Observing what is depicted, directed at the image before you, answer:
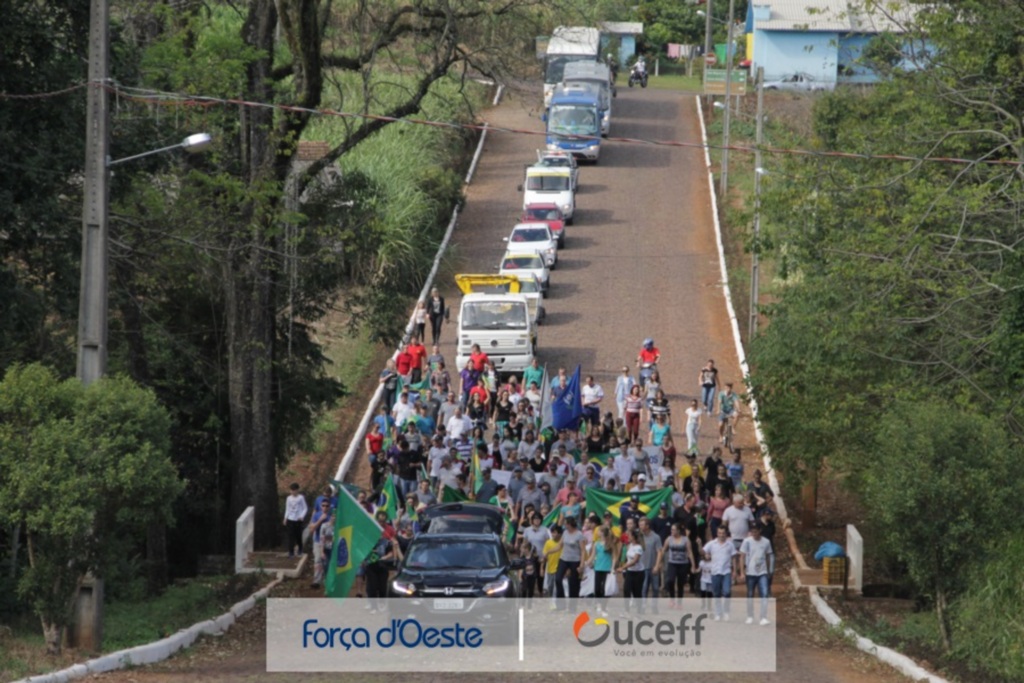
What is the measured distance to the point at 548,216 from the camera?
50.6 metres

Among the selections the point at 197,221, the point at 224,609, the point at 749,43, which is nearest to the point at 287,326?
the point at 197,221

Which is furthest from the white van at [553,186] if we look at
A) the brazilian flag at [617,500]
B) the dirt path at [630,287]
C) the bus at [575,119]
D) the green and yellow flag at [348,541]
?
the green and yellow flag at [348,541]

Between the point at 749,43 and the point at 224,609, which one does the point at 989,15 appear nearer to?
the point at 224,609

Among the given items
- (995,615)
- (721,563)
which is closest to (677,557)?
(721,563)

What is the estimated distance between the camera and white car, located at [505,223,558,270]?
4631 centimetres

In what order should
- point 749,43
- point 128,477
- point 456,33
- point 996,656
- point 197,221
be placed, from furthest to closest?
point 749,43 → point 456,33 → point 197,221 → point 996,656 → point 128,477

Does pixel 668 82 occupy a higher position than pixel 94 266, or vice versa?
pixel 668 82

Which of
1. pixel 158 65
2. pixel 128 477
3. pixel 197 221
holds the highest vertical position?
pixel 158 65

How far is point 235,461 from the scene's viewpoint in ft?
90.7

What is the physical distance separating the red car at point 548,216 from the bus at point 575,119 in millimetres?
8969

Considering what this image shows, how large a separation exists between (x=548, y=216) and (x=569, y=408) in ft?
71.5

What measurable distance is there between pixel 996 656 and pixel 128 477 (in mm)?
10127

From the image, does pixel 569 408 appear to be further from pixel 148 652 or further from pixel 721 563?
pixel 148 652

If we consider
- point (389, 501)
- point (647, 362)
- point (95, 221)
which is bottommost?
point (389, 501)
